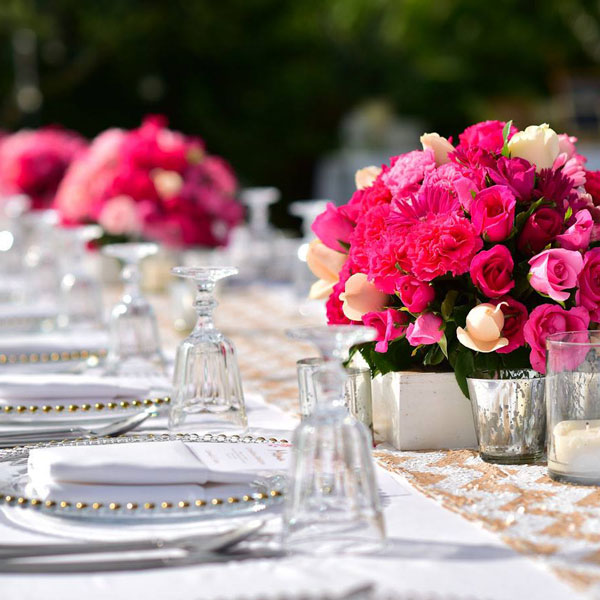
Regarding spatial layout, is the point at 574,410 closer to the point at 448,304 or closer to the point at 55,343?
the point at 448,304

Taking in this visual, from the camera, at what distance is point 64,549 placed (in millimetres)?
733

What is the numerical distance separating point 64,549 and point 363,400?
1.35 ft

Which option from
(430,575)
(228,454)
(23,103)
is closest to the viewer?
(430,575)

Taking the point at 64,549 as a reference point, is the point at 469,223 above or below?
above

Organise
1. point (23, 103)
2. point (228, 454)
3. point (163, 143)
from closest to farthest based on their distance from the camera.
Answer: point (228, 454) < point (163, 143) < point (23, 103)

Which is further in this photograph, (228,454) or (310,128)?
(310,128)

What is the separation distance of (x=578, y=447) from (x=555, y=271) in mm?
180

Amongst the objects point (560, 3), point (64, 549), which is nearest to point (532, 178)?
point (64, 549)

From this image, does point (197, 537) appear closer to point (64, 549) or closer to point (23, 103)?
point (64, 549)

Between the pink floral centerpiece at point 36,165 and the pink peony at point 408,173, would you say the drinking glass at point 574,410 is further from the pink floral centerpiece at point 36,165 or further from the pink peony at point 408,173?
the pink floral centerpiece at point 36,165

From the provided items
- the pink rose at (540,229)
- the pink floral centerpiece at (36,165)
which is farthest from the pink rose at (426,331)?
the pink floral centerpiece at (36,165)

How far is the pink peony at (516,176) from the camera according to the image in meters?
1.02

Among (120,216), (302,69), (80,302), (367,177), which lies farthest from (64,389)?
(302,69)

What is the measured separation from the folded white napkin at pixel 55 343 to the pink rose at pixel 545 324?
79cm
